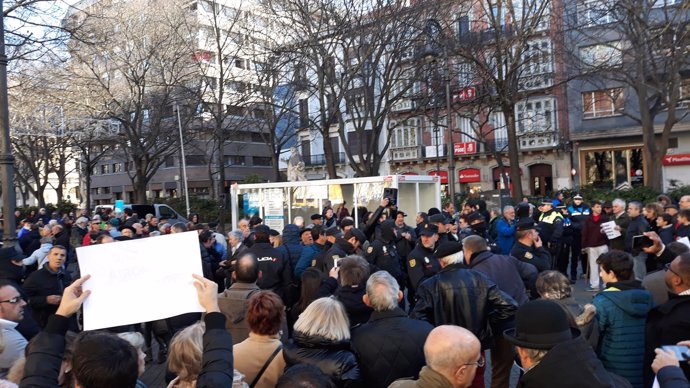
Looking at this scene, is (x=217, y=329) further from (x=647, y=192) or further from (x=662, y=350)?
(x=647, y=192)

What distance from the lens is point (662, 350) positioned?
2.97 meters

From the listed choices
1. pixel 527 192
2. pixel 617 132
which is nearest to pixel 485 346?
pixel 617 132

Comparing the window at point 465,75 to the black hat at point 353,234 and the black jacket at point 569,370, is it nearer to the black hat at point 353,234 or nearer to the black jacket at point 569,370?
the black hat at point 353,234

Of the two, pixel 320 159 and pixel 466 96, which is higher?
pixel 466 96

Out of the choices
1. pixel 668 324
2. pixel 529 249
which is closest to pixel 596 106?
pixel 529 249

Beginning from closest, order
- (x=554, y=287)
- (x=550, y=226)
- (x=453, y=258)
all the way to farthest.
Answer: (x=554, y=287)
(x=453, y=258)
(x=550, y=226)

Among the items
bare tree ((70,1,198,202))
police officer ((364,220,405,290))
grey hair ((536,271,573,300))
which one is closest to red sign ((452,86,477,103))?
bare tree ((70,1,198,202))

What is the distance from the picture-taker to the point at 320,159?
48281 millimetres

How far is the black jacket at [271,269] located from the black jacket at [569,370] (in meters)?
5.19

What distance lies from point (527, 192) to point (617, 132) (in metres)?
7.42

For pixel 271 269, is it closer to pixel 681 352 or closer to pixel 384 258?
pixel 384 258

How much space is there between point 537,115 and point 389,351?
36.1 m

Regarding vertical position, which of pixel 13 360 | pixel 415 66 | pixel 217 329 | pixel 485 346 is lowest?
pixel 485 346

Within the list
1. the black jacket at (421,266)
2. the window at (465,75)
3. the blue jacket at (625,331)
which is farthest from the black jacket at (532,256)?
the window at (465,75)
